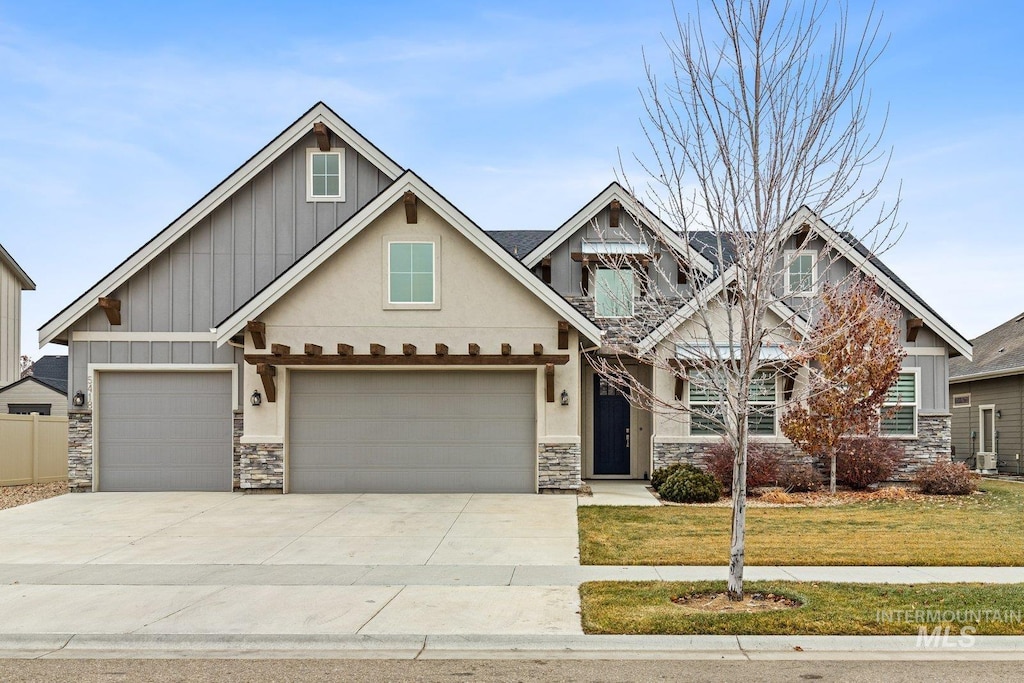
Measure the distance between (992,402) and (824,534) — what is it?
1676cm

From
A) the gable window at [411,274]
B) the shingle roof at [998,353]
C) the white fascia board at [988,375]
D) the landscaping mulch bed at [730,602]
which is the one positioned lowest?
the landscaping mulch bed at [730,602]

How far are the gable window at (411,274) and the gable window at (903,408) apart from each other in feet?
33.9

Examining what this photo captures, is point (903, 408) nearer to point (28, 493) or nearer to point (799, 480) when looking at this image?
point (799, 480)

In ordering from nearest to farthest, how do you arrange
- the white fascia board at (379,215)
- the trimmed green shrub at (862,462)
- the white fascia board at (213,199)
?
the white fascia board at (379,215)
the trimmed green shrub at (862,462)
the white fascia board at (213,199)

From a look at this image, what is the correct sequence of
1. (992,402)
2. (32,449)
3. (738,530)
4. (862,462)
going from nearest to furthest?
(738,530) < (862,462) < (32,449) < (992,402)

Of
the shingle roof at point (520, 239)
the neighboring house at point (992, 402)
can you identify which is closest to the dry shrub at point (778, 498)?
the shingle roof at point (520, 239)

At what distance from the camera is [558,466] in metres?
17.5

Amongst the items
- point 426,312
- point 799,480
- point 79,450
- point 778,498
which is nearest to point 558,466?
point 426,312

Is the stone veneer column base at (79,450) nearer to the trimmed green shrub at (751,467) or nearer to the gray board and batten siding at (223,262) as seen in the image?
the gray board and batten siding at (223,262)

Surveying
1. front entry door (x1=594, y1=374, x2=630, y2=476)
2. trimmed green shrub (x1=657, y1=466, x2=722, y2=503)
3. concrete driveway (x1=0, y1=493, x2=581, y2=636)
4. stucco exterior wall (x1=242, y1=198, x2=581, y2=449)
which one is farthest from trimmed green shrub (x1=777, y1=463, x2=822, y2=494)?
concrete driveway (x1=0, y1=493, x2=581, y2=636)

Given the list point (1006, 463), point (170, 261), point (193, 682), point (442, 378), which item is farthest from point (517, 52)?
point (1006, 463)

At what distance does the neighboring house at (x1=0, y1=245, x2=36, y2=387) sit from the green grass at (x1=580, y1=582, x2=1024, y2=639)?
27710 millimetres

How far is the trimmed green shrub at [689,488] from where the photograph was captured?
654 inches

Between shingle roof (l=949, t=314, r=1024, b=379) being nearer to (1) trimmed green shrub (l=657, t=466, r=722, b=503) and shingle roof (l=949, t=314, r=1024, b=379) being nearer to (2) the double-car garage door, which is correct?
(1) trimmed green shrub (l=657, t=466, r=722, b=503)
